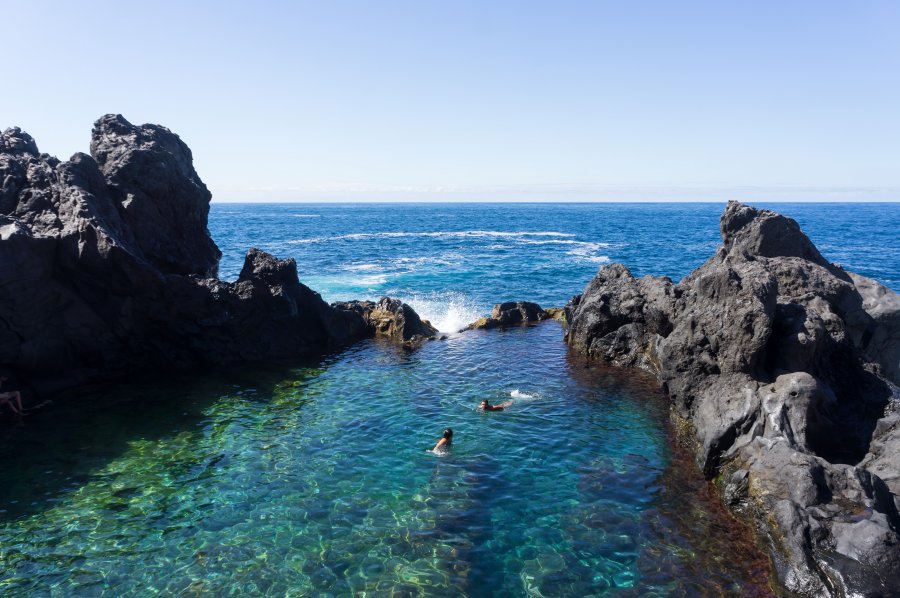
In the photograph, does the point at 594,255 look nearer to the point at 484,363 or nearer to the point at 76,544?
the point at 484,363

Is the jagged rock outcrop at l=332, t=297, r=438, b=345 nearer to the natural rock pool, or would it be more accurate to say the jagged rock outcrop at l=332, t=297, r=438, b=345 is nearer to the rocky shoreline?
the rocky shoreline

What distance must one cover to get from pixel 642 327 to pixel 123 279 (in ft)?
87.3

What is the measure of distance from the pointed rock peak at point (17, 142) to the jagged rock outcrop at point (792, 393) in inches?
1305

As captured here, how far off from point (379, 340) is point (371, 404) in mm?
11237

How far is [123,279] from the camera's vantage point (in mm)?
25156

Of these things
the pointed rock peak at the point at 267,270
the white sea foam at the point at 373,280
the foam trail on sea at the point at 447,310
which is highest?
the pointed rock peak at the point at 267,270

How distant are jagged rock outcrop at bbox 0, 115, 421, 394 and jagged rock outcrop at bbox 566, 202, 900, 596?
67.4ft

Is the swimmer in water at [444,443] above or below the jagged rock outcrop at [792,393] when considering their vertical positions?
below

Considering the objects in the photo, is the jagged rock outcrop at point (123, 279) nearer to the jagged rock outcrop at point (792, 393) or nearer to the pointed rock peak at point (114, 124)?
the pointed rock peak at point (114, 124)

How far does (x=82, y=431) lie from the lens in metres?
20.8

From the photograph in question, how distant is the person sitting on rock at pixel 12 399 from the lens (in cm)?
2158

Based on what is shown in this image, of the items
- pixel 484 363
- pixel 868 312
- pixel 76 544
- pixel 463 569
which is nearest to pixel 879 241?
pixel 868 312

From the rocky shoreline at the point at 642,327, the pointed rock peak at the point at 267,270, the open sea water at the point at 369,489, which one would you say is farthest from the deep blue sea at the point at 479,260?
the open sea water at the point at 369,489

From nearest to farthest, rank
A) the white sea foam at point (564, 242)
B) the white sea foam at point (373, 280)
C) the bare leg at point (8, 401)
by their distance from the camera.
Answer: the bare leg at point (8, 401) → the white sea foam at point (373, 280) → the white sea foam at point (564, 242)
